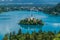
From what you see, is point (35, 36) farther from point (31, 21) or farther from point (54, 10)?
point (54, 10)

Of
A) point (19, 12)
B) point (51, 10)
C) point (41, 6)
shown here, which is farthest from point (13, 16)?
point (51, 10)

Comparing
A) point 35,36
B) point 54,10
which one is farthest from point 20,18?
point 54,10

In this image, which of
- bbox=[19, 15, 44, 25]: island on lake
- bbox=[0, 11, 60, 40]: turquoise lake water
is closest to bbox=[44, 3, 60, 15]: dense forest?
bbox=[0, 11, 60, 40]: turquoise lake water

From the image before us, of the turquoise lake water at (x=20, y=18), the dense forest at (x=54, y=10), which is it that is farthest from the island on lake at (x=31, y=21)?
the dense forest at (x=54, y=10)

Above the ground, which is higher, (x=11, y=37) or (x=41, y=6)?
(x=41, y=6)

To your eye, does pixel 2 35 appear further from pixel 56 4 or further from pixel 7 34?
pixel 56 4

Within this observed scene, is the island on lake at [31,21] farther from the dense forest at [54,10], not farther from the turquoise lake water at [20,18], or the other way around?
the dense forest at [54,10]

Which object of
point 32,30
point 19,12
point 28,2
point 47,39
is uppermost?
point 28,2
